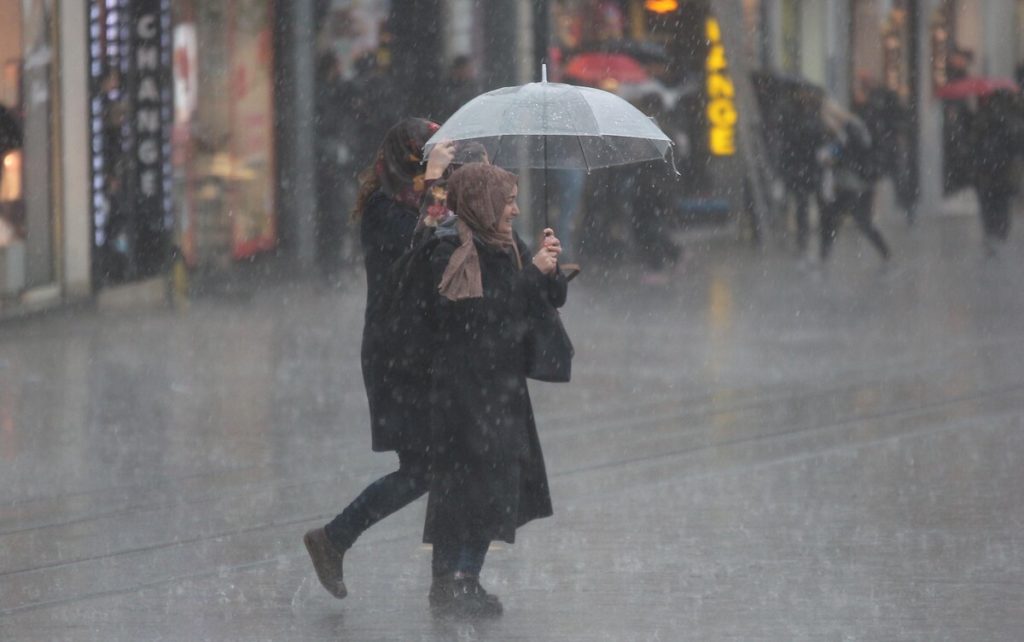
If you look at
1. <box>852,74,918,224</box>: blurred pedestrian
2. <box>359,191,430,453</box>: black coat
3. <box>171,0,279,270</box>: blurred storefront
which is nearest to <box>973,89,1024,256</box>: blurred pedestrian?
<box>852,74,918,224</box>: blurred pedestrian

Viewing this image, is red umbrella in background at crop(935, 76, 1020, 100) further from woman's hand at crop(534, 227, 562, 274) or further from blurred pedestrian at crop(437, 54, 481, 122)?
woman's hand at crop(534, 227, 562, 274)

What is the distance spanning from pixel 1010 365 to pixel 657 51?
454 inches

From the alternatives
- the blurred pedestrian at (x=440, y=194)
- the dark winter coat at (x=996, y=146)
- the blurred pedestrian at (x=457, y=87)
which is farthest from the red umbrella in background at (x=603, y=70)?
the blurred pedestrian at (x=440, y=194)

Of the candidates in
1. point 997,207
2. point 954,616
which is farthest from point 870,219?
point 954,616

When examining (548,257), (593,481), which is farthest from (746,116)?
(548,257)

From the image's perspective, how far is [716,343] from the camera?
41.1 feet

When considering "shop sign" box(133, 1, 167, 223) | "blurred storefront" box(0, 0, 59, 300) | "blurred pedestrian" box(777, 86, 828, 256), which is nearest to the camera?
"blurred storefront" box(0, 0, 59, 300)

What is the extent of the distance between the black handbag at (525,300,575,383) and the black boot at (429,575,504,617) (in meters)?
0.66

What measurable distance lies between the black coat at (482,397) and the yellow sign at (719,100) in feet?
54.7

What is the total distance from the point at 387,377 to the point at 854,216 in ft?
41.8

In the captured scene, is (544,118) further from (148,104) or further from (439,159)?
(148,104)

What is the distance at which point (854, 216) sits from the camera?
18.0m

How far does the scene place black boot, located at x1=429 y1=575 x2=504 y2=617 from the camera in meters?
5.79

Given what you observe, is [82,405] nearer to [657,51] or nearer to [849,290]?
[849,290]
